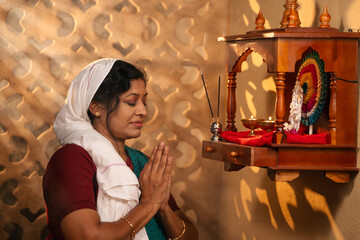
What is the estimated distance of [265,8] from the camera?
3.03 metres

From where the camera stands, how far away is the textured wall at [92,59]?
3332 mm

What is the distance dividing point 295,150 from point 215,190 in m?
1.76

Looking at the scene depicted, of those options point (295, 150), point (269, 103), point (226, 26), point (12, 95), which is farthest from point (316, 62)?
point (12, 95)

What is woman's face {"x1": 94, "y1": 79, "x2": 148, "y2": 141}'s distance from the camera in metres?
2.04

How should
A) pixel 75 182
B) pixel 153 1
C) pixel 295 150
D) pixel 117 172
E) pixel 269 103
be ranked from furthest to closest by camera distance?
1. pixel 153 1
2. pixel 269 103
3. pixel 295 150
4. pixel 117 172
5. pixel 75 182

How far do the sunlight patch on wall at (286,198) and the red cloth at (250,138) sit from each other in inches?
15.4

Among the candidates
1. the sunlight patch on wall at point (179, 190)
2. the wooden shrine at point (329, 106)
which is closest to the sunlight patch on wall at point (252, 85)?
the sunlight patch on wall at point (179, 190)

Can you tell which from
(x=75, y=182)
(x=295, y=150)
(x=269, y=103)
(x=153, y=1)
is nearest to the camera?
(x=75, y=182)

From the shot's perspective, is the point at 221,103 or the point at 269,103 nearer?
the point at 269,103

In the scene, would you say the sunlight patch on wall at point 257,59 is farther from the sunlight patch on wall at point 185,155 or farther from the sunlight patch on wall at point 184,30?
the sunlight patch on wall at point 185,155

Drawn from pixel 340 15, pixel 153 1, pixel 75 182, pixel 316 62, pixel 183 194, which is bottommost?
pixel 183 194

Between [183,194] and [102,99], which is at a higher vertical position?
[102,99]

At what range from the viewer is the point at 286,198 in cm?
271

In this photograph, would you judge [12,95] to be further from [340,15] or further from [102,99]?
[340,15]
